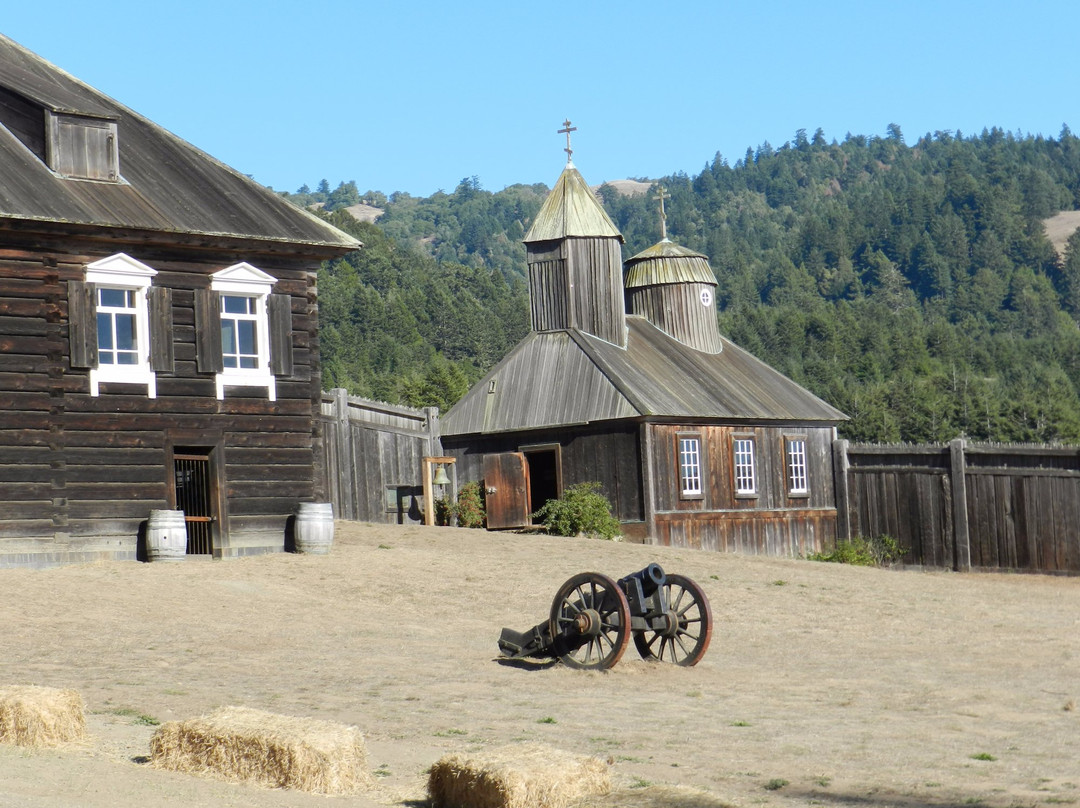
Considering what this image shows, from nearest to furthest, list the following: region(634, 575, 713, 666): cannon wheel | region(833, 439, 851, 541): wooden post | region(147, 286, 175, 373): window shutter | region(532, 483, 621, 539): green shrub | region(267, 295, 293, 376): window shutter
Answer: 1. region(634, 575, 713, 666): cannon wheel
2. region(147, 286, 175, 373): window shutter
3. region(267, 295, 293, 376): window shutter
4. region(532, 483, 621, 539): green shrub
5. region(833, 439, 851, 541): wooden post

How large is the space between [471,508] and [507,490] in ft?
2.99

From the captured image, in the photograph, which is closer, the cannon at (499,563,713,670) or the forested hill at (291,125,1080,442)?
the cannon at (499,563,713,670)

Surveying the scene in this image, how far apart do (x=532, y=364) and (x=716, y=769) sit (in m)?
24.0

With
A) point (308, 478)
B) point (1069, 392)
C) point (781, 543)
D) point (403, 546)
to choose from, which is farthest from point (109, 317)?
point (1069, 392)

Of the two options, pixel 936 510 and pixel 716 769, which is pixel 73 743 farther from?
pixel 936 510

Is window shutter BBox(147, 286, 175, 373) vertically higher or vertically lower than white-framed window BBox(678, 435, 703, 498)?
higher

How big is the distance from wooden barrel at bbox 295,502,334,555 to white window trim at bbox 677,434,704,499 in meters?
10.6

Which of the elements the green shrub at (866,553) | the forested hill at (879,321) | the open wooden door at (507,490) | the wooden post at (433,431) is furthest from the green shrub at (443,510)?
the forested hill at (879,321)

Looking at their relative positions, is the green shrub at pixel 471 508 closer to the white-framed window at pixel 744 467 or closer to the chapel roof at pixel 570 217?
the white-framed window at pixel 744 467

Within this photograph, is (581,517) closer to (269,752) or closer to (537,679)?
(537,679)

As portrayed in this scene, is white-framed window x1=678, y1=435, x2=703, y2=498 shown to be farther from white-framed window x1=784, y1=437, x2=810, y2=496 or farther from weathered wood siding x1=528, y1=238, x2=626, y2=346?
weathered wood siding x1=528, y1=238, x2=626, y2=346

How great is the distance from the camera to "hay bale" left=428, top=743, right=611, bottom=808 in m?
8.87

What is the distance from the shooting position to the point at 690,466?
106ft

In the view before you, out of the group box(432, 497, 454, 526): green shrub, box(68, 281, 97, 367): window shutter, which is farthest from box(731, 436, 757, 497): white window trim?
box(68, 281, 97, 367): window shutter
